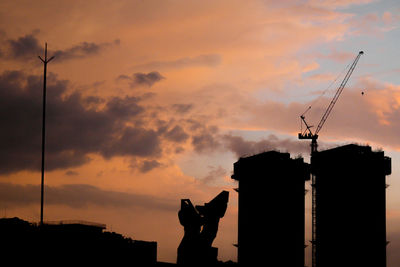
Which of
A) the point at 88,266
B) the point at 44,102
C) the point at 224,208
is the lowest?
the point at 88,266

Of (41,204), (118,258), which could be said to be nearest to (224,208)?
(41,204)

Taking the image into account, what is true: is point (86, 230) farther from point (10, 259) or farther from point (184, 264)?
point (184, 264)

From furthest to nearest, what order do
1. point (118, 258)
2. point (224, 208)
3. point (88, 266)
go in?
1. point (118, 258)
2. point (88, 266)
3. point (224, 208)

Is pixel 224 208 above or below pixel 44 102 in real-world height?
below

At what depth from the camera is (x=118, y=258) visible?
14712 cm

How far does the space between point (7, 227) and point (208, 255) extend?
129ft

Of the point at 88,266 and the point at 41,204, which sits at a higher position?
the point at 41,204

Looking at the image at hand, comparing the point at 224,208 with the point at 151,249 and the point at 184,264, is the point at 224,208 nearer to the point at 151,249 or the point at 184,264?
the point at 184,264

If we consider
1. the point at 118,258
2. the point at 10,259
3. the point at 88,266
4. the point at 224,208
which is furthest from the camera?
the point at 118,258

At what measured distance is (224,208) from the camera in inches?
4619

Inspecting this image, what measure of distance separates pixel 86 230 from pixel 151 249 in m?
15.9

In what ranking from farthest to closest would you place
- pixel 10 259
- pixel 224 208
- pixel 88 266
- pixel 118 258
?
pixel 118 258, pixel 88 266, pixel 10 259, pixel 224 208

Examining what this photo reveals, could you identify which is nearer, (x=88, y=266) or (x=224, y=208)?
(x=224, y=208)

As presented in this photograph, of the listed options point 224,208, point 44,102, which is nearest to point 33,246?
point 44,102
